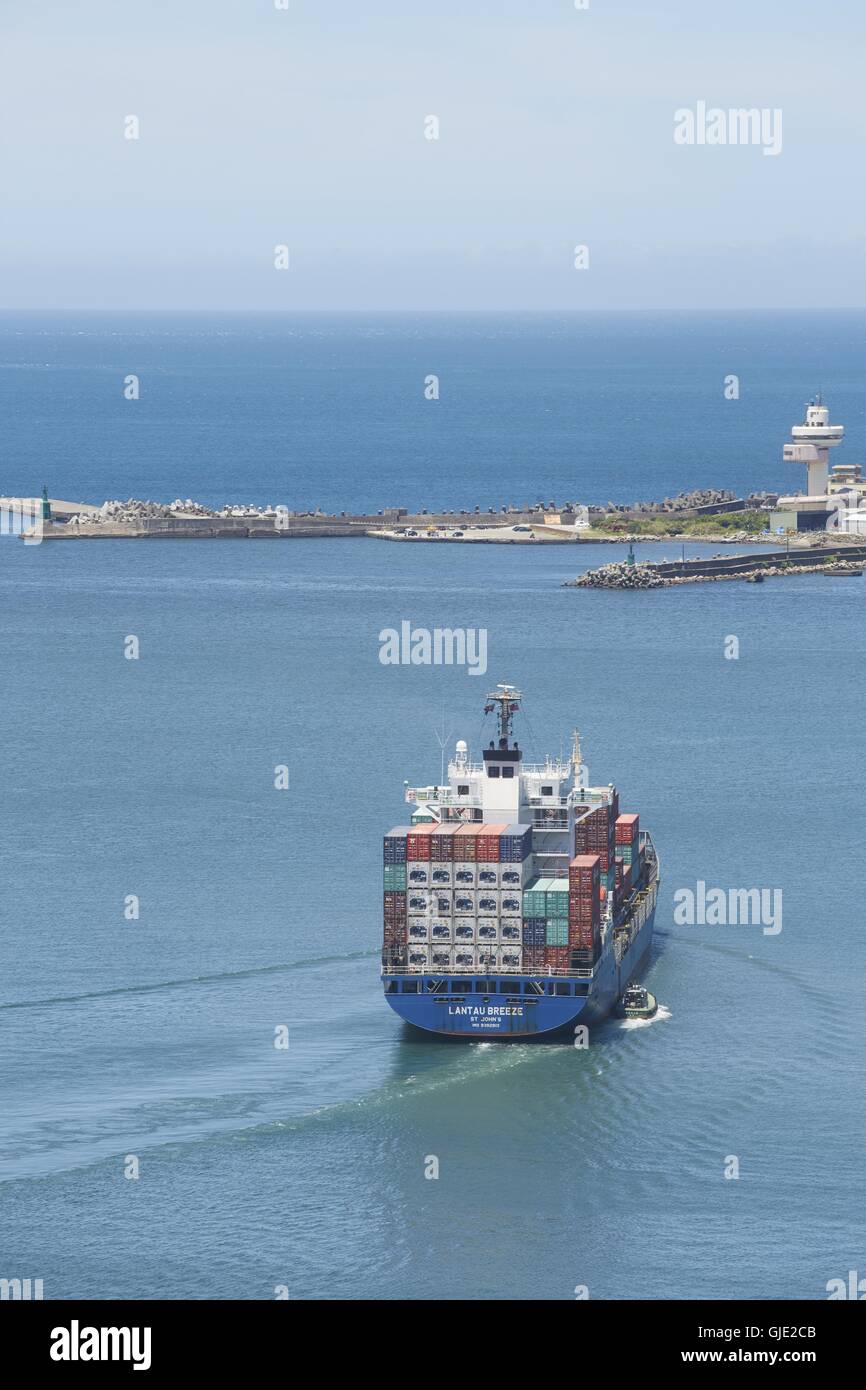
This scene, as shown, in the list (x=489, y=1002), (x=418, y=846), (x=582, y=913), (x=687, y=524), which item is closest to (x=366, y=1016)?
(x=489, y=1002)

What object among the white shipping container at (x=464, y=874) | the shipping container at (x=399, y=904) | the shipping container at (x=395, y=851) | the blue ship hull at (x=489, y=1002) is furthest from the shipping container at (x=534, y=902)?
the shipping container at (x=395, y=851)

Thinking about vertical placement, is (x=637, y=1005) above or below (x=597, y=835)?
below

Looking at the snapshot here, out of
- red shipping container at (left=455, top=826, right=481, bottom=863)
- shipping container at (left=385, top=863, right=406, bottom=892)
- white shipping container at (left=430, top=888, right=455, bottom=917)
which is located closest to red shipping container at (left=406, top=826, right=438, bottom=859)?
shipping container at (left=385, top=863, right=406, bottom=892)

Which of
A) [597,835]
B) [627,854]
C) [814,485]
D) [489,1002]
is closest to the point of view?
[489,1002]

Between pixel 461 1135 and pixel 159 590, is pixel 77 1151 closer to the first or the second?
pixel 461 1135

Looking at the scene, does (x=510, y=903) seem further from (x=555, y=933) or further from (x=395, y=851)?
(x=395, y=851)

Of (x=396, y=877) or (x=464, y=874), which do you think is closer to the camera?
(x=396, y=877)

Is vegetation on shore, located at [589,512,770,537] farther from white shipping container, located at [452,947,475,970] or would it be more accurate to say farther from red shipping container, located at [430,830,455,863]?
white shipping container, located at [452,947,475,970]

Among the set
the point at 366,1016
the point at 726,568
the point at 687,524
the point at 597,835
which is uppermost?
the point at 687,524
